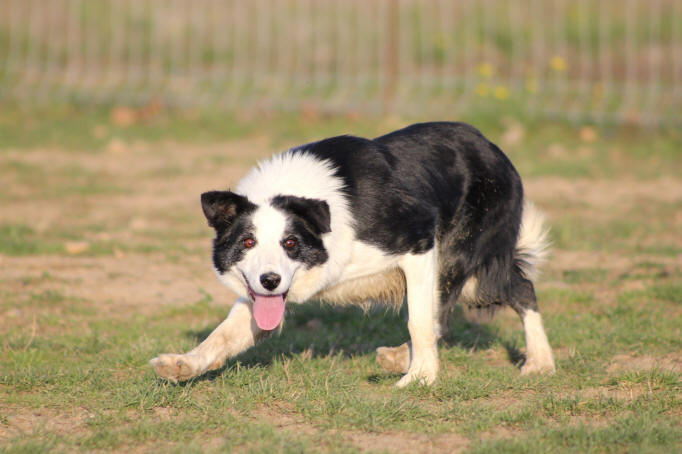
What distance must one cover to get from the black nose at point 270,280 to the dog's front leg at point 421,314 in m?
0.88

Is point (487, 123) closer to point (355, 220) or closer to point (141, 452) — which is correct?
point (355, 220)

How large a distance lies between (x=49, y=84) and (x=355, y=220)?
11.6 m

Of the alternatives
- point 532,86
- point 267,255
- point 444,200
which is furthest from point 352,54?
point 267,255

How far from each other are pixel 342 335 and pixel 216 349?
→ 1300 millimetres

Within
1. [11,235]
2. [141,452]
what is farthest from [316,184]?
[11,235]

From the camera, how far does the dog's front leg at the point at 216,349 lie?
14.2ft

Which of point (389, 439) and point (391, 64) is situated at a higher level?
point (391, 64)

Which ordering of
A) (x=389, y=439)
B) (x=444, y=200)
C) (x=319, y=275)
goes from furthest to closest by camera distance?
1. (x=444, y=200)
2. (x=319, y=275)
3. (x=389, y=439)

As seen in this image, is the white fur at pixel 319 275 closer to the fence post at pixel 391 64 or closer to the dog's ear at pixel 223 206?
the dog's ear at pixel 223 206

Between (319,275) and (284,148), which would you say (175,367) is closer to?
(319,275)

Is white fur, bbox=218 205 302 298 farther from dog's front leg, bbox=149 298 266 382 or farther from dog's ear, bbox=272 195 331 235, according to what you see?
dog's front leg, bbox=149 298 266 382

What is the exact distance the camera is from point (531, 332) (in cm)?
520

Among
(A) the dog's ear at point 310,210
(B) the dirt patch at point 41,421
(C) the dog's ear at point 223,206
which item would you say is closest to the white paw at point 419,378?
(A) the dog's ear at point 310,210

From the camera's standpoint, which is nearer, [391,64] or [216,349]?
[216,349]
